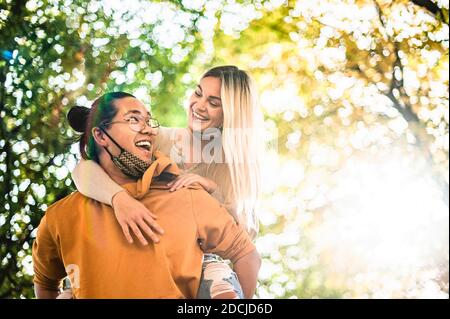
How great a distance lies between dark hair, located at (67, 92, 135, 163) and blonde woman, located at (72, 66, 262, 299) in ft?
0.21

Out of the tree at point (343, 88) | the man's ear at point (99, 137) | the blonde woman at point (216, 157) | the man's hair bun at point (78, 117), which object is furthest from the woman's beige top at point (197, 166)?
the tree at point (343, 88)

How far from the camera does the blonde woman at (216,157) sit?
7.88 ft

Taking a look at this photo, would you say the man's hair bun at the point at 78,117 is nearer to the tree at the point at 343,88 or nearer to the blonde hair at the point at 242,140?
the blonde hair at the point at 242,140

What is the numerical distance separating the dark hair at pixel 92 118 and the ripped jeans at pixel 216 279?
2.12 feet

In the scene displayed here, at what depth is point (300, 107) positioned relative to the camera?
10.1 ft

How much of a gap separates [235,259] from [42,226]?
0.82 meters

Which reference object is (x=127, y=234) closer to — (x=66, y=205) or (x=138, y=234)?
(x=138, y=234)

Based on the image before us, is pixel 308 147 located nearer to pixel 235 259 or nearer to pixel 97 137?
pixel 235 259

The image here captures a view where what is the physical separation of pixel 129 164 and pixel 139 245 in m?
0.35

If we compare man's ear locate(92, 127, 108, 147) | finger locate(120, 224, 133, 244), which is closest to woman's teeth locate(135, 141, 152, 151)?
man's ear locate(92, 127, 108, 147)

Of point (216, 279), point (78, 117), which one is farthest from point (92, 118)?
point (216, 279)

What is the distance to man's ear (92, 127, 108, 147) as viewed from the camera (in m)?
2.48

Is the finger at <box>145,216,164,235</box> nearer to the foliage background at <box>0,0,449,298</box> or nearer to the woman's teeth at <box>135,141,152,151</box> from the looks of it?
the woman's teeth at <box>135,141,152,151</box>

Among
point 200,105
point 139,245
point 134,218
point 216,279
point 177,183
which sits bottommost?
point 216,279
